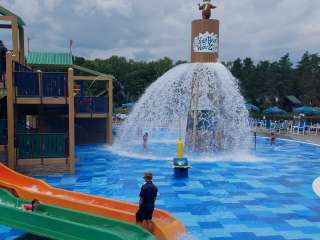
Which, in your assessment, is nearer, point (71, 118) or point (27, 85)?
point (27, 85)

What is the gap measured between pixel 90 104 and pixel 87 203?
52.0 feet

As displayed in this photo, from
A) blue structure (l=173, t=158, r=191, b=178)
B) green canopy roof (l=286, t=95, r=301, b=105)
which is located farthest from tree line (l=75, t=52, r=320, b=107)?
blue structure (l=173, t=158, r=191, b=178)

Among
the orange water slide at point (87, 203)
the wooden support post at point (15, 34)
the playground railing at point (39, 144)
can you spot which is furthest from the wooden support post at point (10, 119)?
the orange water slide at point (87, 203)

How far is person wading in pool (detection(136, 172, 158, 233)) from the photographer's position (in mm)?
7730

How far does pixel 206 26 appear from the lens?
2180cm

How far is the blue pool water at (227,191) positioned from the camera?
378 inches

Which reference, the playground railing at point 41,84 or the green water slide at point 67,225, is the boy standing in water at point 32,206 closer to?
the green water slide at point 67,225

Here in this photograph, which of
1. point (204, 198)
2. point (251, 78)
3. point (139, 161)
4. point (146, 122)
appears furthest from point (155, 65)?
point (204, 198)

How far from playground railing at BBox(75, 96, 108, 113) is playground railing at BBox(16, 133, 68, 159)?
9397 mm

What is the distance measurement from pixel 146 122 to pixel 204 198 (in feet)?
39.7

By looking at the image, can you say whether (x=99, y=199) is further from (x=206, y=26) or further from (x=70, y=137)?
(x=206, y=26)

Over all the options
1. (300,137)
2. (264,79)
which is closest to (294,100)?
(264,79)

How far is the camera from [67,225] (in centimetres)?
772

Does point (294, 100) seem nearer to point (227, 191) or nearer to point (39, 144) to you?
point (227, 191)
